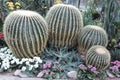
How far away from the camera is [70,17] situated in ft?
16.5

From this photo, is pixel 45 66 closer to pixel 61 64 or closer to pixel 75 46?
pixel 61 64

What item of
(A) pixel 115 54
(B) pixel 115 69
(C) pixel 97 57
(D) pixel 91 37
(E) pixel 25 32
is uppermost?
(E) pixel 25 32

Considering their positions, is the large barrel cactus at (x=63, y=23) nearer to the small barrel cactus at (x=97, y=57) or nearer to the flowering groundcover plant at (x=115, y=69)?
the small barrel cactus at (x=97, y=57)

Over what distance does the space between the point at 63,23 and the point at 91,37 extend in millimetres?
548

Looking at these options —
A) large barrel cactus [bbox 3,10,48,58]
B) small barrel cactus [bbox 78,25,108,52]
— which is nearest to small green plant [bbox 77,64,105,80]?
small barrel cactus [bbox 78,25,108,52]

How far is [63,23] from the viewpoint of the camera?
502 cm

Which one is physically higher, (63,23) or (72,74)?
Answer: (63,23)

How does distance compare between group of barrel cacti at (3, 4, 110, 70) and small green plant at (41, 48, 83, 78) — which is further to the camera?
small green plant at (41, 48, 83, 78)

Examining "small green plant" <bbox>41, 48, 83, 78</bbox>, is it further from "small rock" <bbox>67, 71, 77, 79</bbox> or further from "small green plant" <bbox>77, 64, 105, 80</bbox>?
"small green plant" <bbox>77, 64, 105, 80</bbox>

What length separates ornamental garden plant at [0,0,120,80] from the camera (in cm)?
467

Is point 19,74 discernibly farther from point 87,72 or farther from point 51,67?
point 87,72

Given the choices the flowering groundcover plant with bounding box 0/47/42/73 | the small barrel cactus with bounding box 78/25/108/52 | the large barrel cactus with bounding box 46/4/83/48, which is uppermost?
the large barrel cactus with bounding box 46/4/83/48

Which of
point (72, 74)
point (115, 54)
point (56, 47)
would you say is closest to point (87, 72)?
point (72, 74)

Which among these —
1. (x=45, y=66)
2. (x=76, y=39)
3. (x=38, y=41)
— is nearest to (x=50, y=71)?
(x=45, y=66)
